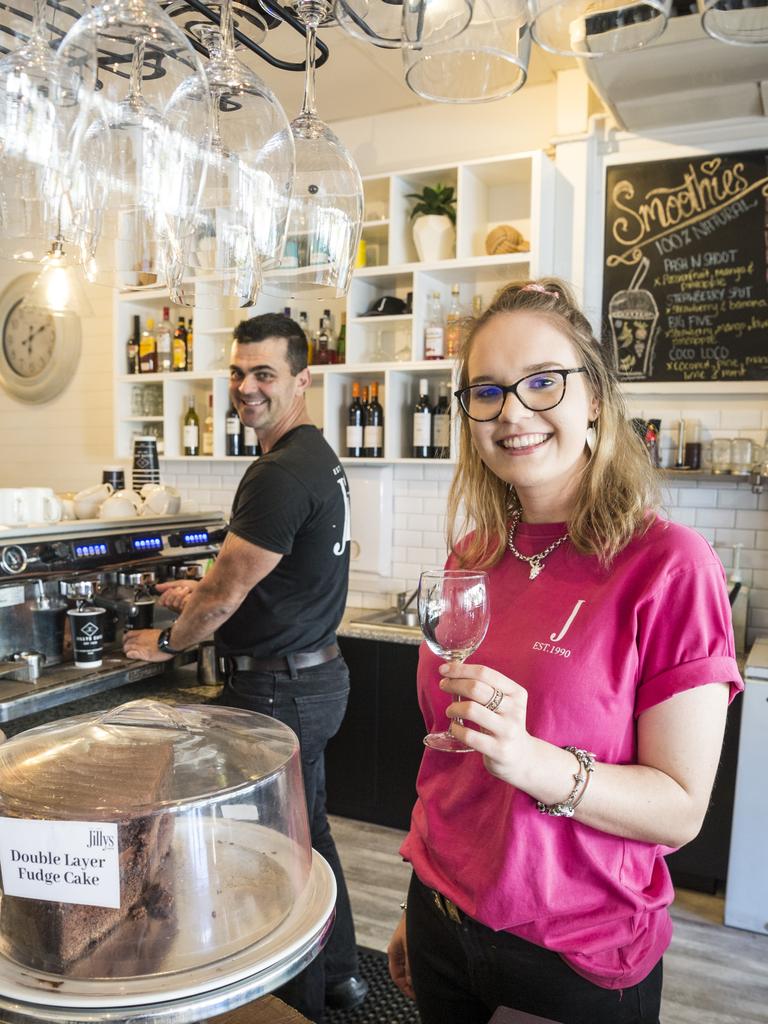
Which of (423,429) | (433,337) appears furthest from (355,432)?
(433,337)

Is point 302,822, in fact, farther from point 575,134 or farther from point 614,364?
point 575,134

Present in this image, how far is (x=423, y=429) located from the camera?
405cm

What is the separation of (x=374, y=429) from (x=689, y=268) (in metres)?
1.61

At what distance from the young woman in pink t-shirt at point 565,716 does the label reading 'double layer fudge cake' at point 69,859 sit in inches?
17.2

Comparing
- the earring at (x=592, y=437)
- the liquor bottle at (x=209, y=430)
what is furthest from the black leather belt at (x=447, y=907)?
the liquor bottle at (x=209, y=430)

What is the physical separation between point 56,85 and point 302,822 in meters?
0.89

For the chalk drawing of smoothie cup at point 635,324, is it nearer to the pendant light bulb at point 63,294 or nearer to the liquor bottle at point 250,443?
the liquor bottle at point 250,443

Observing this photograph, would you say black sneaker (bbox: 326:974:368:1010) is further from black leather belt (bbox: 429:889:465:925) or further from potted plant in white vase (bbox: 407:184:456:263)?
potted plant in white vase (bbox: 407:184:456:263)

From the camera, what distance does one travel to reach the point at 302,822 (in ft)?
3.65

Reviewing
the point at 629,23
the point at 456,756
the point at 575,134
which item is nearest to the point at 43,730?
the point at 456,756

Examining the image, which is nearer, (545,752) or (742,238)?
(545,752)

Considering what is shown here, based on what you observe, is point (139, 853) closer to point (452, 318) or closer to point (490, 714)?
point (490, 714)

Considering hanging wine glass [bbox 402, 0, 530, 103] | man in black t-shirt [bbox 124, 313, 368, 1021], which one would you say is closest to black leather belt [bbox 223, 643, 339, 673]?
man in black t-shirt [bbox 124, 313, 368, 1021]

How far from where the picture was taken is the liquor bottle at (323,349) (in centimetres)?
439
